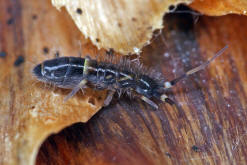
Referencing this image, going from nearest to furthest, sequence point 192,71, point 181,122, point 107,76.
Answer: point 181,122, point 192,71, point 107,76

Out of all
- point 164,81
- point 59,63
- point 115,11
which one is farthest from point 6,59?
point 164,81

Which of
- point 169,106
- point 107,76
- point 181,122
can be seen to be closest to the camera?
point 181,122

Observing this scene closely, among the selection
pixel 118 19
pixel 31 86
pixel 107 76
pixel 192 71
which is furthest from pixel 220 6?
pixel 31 86

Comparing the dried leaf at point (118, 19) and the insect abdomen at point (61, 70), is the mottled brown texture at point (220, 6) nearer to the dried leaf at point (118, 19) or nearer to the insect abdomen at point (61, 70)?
the dried leaf at point (118, 19)

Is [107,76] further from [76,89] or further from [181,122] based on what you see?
[181,122]

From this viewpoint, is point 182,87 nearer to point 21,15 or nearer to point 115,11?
point 115,11

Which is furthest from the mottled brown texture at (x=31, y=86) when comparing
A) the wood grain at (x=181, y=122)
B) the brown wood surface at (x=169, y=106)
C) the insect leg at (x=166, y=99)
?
the insect leg at (x=166, y=99)

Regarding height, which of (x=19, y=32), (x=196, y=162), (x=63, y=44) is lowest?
(x=196, y=162)
